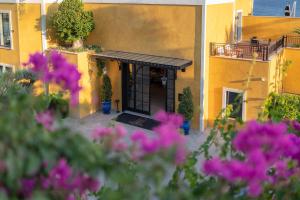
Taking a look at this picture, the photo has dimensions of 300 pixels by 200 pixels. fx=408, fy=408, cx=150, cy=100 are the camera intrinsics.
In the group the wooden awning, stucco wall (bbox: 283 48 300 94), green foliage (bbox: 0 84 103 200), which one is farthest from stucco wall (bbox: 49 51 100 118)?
green foliage (bbox: 0 84 103 200)

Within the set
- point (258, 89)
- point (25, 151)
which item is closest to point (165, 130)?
point (25, 151)

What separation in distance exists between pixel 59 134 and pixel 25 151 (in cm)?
32

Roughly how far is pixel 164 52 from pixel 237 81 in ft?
11.6

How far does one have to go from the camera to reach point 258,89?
16.8m

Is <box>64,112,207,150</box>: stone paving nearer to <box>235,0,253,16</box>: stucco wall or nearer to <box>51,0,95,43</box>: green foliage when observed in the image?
<box>51,0,95,43</box>: green foliage

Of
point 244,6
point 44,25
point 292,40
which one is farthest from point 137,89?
point 292,40

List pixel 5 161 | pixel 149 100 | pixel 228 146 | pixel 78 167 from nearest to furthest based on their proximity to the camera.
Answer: pixel 5 161 → pixel 78 167 → pixel 228 146 → pixel 149 100

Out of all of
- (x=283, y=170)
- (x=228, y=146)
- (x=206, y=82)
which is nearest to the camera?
(x=283, y=170)

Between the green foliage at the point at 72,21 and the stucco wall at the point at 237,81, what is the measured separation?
21.0 feet

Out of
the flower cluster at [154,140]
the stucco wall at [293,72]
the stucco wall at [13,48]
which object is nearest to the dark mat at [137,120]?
the stucco wall at [293,72]

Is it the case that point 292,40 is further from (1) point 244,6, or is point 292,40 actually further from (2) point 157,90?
(2) point 157,90

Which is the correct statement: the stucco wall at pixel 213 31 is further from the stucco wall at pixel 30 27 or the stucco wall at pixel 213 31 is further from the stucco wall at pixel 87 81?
the stucco wall at pixel 30 27

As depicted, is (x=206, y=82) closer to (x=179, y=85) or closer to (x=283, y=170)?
(x=179, y=85)

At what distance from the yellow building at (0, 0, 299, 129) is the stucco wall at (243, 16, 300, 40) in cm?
20
